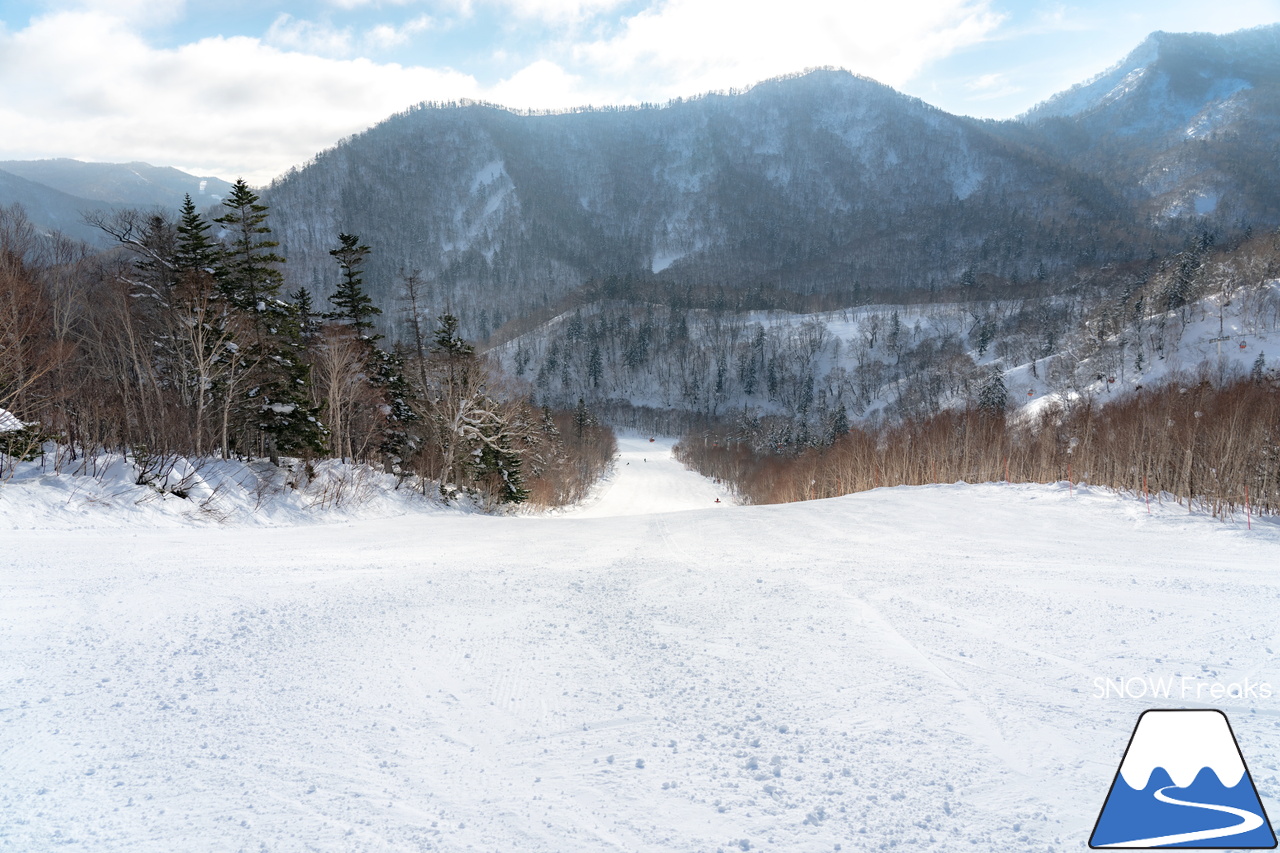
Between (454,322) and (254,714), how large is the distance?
27.2 m

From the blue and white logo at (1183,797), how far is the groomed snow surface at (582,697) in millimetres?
208

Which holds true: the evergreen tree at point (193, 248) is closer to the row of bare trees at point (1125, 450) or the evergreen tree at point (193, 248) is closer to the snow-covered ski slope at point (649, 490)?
the snow-covered ski slope at point (649, 490)

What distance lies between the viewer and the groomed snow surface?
2.83 m

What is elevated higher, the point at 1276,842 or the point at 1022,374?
the point at 1022,374

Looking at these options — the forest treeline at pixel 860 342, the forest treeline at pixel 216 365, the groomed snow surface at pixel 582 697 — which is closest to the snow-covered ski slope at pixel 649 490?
the forest treeline at pixel 216 365

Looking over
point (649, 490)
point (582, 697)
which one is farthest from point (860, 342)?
point (582, 697)

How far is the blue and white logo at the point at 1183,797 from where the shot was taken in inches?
105

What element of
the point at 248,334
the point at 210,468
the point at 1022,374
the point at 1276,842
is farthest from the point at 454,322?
the point at 1022,374

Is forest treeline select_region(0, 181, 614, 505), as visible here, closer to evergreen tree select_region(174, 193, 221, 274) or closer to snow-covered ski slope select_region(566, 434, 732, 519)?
evergreen tree select_region(174, 193, 221, 274)

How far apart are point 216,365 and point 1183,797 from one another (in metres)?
25.0

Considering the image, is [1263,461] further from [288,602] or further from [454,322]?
[454,322]

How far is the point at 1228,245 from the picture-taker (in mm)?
119562

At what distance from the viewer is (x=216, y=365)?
20094 millimetres

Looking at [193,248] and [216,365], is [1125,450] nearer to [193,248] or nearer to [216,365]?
[216,365]
